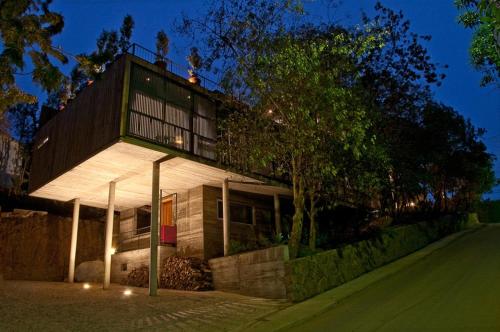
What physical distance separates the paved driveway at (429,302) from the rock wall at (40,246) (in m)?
14.0

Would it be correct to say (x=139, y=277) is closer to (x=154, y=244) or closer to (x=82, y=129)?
(x=154, y=244)

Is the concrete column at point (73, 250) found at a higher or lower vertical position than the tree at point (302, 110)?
lower

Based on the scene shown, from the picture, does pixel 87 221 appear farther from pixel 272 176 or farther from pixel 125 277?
pixel 272 176

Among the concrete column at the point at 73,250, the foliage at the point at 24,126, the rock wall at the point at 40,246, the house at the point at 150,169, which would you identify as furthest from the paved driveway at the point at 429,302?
the foliage at the point at 24,126

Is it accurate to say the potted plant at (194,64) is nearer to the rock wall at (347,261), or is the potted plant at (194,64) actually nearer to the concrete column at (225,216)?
the concrete column at (225,216)

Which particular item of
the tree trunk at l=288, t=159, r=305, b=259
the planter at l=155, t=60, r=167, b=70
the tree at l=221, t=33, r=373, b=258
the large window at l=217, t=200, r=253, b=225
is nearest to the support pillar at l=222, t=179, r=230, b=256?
the large window at l=217, t=200, r=253, b=225

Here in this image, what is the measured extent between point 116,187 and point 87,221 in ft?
15.6

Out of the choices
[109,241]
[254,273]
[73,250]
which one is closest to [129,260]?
[73,250]

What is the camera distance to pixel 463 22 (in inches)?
348

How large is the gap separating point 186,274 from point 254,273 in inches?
120

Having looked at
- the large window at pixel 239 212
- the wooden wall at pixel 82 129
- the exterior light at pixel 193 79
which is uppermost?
the exterior light at pixel 193 79

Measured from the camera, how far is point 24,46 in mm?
10523

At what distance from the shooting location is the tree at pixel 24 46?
9.83 metres

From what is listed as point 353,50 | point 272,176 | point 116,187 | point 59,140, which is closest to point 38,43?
point 59,140
